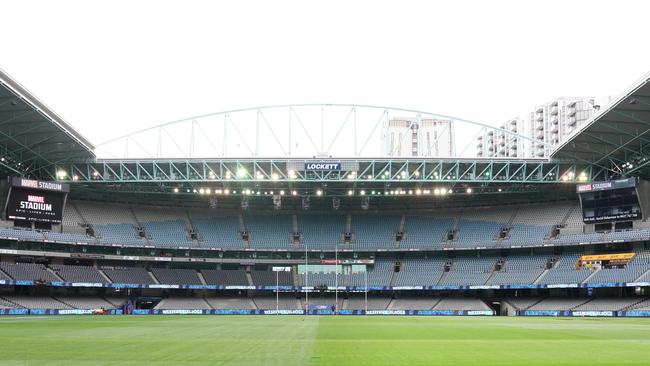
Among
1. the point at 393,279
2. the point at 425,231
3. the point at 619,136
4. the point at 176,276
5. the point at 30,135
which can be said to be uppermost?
the point at 30,135

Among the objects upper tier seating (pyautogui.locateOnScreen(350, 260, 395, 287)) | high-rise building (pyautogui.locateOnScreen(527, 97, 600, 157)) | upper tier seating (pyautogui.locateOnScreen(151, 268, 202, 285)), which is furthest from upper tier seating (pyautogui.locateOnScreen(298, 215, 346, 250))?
high-rise building (pyautogui.locateOnScreen(527, 97, 600, 157))

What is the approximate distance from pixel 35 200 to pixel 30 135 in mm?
12364

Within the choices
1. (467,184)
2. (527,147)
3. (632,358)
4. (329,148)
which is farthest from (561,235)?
(527,147)

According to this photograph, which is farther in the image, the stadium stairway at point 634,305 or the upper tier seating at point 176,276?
the upper tier seating at point 176,276

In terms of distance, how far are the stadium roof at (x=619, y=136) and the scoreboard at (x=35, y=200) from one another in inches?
2153

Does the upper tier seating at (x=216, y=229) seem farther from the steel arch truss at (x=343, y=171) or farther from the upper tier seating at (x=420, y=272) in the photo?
the upper tier seating at (x=420, y=272)

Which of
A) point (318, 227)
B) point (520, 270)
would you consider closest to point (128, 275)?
point (318, 227)

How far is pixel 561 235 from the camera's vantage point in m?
74.7

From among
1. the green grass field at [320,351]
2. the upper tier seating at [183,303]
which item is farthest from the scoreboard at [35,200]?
the green grass field at [320,351]

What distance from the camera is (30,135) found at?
57250mm

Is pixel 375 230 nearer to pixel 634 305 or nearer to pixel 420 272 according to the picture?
pixel 420 272

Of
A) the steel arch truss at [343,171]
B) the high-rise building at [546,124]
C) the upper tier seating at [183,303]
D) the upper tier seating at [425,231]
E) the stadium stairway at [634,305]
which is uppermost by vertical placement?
the high-rise building at [546,124]

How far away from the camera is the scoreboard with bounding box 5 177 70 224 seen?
65062mm

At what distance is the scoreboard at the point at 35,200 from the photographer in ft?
213
